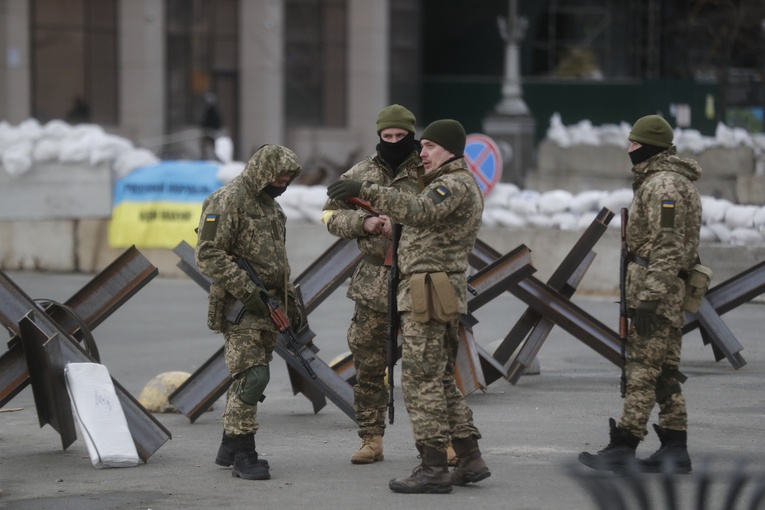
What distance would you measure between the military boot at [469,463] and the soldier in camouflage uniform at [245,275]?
38.9 inches

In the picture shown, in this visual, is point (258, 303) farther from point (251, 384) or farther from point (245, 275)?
point (251, 384)

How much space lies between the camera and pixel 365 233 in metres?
7.04

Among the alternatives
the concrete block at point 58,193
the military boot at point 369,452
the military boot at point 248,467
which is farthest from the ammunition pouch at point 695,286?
the concrete block at point 58,193

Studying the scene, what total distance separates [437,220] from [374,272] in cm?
90

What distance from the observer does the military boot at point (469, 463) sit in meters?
6.55

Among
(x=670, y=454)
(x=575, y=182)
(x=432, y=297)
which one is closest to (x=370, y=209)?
(x=432, y=297)

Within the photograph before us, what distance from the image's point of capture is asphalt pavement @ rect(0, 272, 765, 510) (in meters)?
6.39

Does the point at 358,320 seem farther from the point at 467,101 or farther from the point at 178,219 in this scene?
the point at 467,101

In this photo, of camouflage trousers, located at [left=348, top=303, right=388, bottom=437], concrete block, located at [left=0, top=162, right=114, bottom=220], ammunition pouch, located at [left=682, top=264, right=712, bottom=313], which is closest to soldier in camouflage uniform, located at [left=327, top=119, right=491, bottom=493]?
camouflage trousers, located at [left=348, top=303, right=388, bottom=437]

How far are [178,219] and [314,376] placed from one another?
867cm

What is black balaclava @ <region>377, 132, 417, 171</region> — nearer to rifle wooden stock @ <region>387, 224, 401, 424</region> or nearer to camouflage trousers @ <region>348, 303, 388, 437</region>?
rifle wooden stock @ <region>387, 224, 401, 424</region>

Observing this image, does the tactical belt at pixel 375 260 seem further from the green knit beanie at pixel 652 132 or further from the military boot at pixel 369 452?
the green knit beanie at pixel 652 132

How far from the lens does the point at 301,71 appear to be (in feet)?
122

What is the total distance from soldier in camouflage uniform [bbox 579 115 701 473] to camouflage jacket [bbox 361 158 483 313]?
0.90 meters
